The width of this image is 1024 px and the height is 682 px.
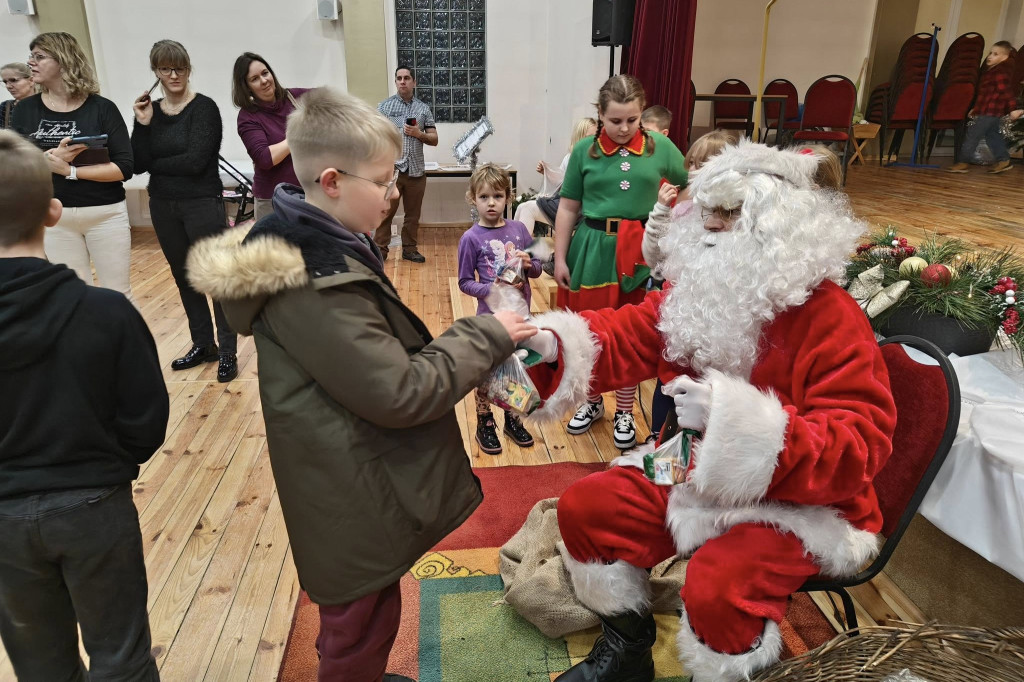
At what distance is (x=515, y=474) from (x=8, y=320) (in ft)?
6.44

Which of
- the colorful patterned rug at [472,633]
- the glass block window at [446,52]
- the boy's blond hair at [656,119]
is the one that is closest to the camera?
the colorful patterned rug at [472,633]

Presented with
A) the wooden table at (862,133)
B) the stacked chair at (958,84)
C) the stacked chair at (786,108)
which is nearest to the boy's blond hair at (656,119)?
the stacked chair at (786,108)

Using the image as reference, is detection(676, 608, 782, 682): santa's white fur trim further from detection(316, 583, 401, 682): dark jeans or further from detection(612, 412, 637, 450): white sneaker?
detection(612, 412, 637, 450): white sneaker

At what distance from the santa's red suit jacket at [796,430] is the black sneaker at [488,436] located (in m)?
1.37

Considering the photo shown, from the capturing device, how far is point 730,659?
4.55ft

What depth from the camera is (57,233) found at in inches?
124

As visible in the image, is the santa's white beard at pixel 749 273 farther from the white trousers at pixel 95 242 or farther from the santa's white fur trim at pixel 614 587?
the white trousers at pixel 95 242

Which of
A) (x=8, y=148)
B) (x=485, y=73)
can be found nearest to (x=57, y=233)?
(x=8, y=148)

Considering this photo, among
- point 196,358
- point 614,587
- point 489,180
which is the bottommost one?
point 196,358

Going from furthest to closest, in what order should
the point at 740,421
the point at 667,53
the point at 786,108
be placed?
the point at 786,108
the point at 667,53
the point at 740,421

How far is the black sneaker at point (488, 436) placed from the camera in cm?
301

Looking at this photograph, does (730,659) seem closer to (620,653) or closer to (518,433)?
(620,653)

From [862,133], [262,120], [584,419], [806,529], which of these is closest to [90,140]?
[262,120]

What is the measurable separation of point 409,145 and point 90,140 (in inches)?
144
